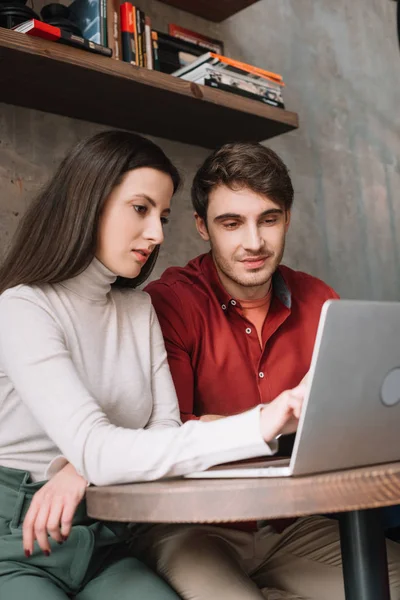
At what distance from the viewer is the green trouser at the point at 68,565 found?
1132 millimetres

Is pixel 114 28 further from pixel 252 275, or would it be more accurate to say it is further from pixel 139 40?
pixel 252 275

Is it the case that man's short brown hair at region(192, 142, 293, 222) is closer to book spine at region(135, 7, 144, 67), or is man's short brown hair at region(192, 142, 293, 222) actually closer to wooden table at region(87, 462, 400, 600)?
book spine at region(135, 7, 144, 67)

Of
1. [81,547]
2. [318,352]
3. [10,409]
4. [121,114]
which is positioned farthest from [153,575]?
[121,114]

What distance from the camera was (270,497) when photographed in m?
0.84

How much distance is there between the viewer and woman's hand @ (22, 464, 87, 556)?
1.07 meters

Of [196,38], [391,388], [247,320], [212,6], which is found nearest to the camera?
[391,388]

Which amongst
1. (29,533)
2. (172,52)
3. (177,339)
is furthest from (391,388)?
(172,52)

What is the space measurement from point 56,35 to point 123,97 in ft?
1.18

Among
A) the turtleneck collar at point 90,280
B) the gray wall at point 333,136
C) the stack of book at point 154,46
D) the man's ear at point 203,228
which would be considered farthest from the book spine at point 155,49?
the turtleneck collar at point 90,280

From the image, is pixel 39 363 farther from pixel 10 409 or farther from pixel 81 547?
pixel 81 547

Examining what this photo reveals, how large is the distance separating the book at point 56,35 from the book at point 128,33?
0.18m

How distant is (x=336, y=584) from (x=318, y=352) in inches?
31.8

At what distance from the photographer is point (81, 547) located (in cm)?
120

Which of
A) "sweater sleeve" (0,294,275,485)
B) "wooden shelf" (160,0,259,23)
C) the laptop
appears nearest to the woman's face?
Answer: "sweater sleeve" (0,294,275,485)
